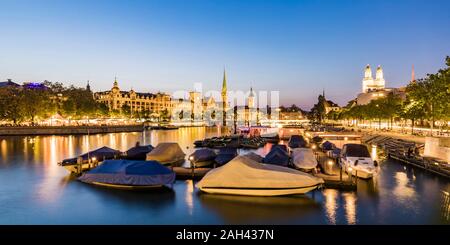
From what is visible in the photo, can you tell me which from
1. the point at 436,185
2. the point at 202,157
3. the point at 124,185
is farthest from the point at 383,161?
the point at 124,185

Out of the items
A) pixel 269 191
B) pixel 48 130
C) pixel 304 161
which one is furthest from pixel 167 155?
pixel 48 130

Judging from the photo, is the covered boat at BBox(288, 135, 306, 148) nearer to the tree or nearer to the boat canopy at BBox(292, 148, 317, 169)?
the boat canopy at BBox(292, 148, 317, 169)

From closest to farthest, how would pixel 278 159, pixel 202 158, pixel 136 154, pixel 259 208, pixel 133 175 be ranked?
pixel 259 208 → pixel 133 175 → pixel 278 159 → pixel 202 158 → pixel 136 154

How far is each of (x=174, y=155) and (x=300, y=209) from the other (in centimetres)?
2358

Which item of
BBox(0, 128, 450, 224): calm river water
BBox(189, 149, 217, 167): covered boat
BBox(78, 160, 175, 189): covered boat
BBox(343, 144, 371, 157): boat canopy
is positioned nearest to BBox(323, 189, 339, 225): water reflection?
BBox(0, 128, 450, 224): calm river water

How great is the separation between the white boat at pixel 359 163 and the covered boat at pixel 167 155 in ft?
66.6

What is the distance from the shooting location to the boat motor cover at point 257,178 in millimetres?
24828

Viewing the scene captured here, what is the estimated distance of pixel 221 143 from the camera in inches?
2955

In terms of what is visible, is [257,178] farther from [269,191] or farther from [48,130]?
[48,130]

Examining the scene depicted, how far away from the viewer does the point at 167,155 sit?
42438mm

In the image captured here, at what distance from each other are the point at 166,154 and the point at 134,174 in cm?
1421
